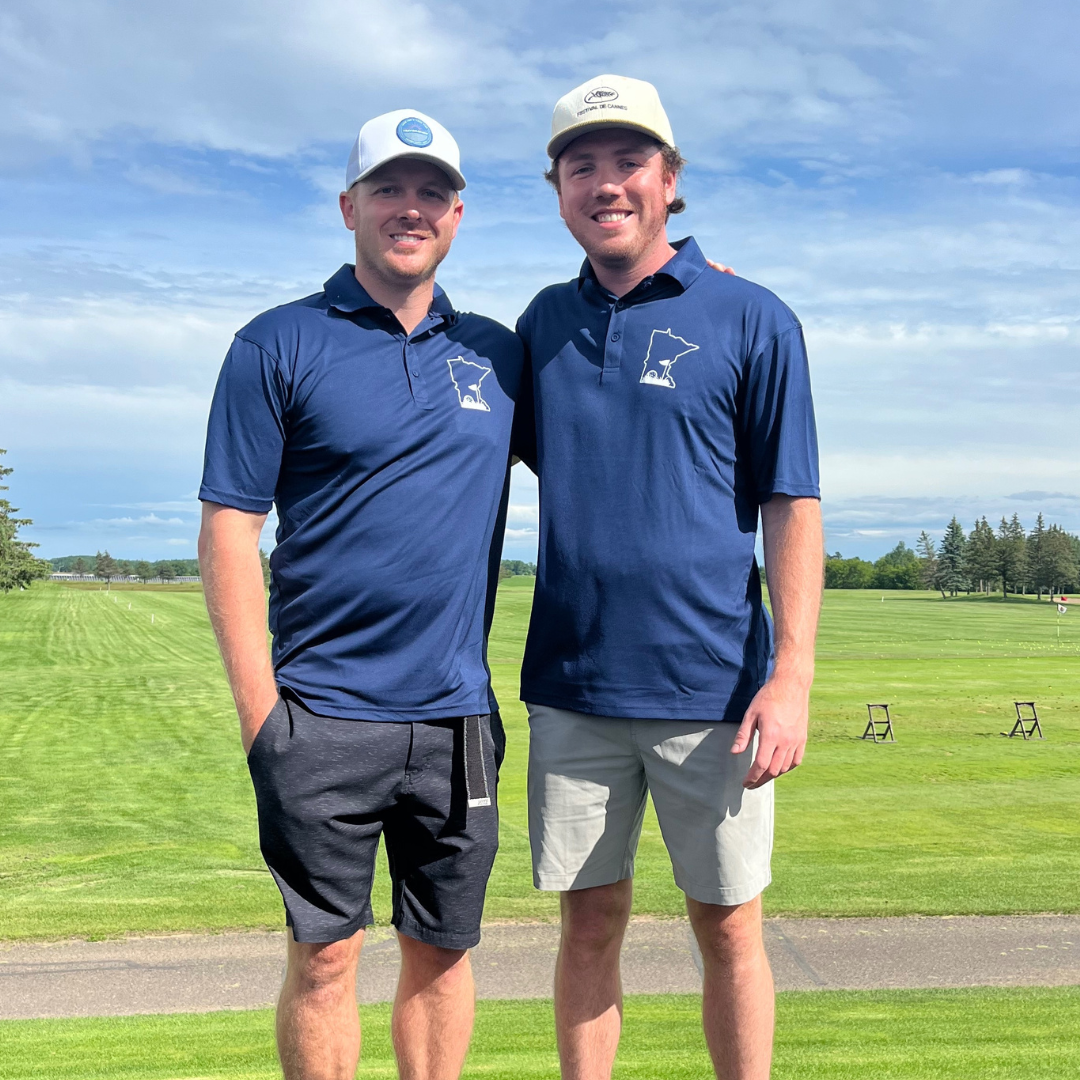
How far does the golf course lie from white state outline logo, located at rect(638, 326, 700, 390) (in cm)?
295

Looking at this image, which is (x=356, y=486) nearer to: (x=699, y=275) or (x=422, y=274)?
(x=422, y=274)

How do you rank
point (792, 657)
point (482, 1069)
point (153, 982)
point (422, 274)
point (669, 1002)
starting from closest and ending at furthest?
point (792, 657) → point (422, 274) → point (482, 1069) → point (669, 1002) → point (153, 982)

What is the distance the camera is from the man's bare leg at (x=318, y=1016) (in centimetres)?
320

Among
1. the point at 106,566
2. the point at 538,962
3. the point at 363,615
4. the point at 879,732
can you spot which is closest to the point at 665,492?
the point at 363,615

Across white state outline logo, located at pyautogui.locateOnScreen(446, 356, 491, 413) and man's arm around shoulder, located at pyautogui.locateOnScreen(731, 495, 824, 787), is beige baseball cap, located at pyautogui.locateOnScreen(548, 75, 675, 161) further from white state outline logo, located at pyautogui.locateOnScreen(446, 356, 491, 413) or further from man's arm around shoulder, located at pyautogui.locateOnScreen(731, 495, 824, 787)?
man's arm around shoulder, located at pyautogui.locateOnScreen(731, 495, 824, 787)

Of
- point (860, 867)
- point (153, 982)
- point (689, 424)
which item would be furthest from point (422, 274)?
point (860, 867)

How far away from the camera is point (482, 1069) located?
15.7ft

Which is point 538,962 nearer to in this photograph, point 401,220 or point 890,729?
point 401,220

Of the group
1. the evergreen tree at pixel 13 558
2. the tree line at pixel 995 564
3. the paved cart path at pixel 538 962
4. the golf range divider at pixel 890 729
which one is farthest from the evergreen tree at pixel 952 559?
the paved cart path at pixel 538 962

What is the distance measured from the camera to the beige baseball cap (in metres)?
3.32

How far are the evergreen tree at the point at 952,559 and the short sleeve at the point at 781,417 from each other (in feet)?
507

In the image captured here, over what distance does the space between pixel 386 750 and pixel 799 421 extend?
1.53 metres

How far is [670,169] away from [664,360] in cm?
72

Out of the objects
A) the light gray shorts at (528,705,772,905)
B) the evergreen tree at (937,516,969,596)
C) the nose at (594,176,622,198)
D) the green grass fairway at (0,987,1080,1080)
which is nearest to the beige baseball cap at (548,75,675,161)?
the nose at (594,176,622,198)
